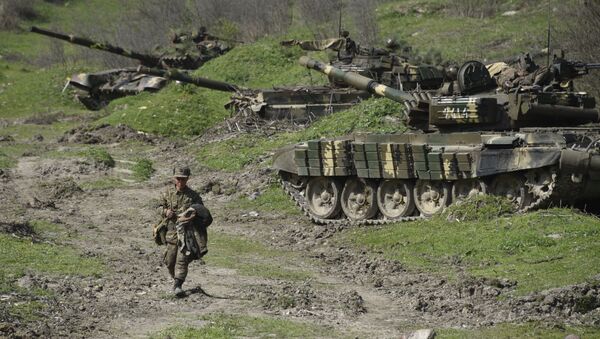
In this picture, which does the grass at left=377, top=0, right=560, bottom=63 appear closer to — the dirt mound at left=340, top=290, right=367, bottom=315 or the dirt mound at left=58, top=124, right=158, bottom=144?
the dirt mound at left=58, top=124, right=158, bottom=144

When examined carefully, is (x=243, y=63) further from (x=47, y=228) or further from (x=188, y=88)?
(x=47, y=228)

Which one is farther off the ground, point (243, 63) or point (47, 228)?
point (243, 63)

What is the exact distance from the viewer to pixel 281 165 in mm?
23484

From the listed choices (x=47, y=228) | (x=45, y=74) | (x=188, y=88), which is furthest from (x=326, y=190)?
(x=45, y=74)

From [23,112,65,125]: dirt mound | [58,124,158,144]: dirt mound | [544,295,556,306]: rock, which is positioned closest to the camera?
[544,295,556,306]: rock

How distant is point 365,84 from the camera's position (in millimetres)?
24438

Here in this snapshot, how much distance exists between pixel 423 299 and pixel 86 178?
14871 millimetres

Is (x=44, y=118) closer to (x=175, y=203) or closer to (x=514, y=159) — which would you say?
(x=514, y=159)

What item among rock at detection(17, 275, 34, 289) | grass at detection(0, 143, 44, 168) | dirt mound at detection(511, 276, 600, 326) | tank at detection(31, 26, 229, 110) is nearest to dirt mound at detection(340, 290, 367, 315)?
dirt mound at detection(511, 276, 600, 326)

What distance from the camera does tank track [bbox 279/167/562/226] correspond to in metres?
18.5

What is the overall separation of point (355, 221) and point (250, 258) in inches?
126

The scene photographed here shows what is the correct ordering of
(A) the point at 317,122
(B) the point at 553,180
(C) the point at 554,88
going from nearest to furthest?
1. (B) the point at 553,180
2. (C) the point at 554,88
3. (A) the point at 317,122

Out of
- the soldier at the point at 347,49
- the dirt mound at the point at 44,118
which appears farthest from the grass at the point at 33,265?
the dirt mound at the point at 44,118

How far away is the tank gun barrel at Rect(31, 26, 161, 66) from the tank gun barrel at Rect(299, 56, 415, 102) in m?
15.4
